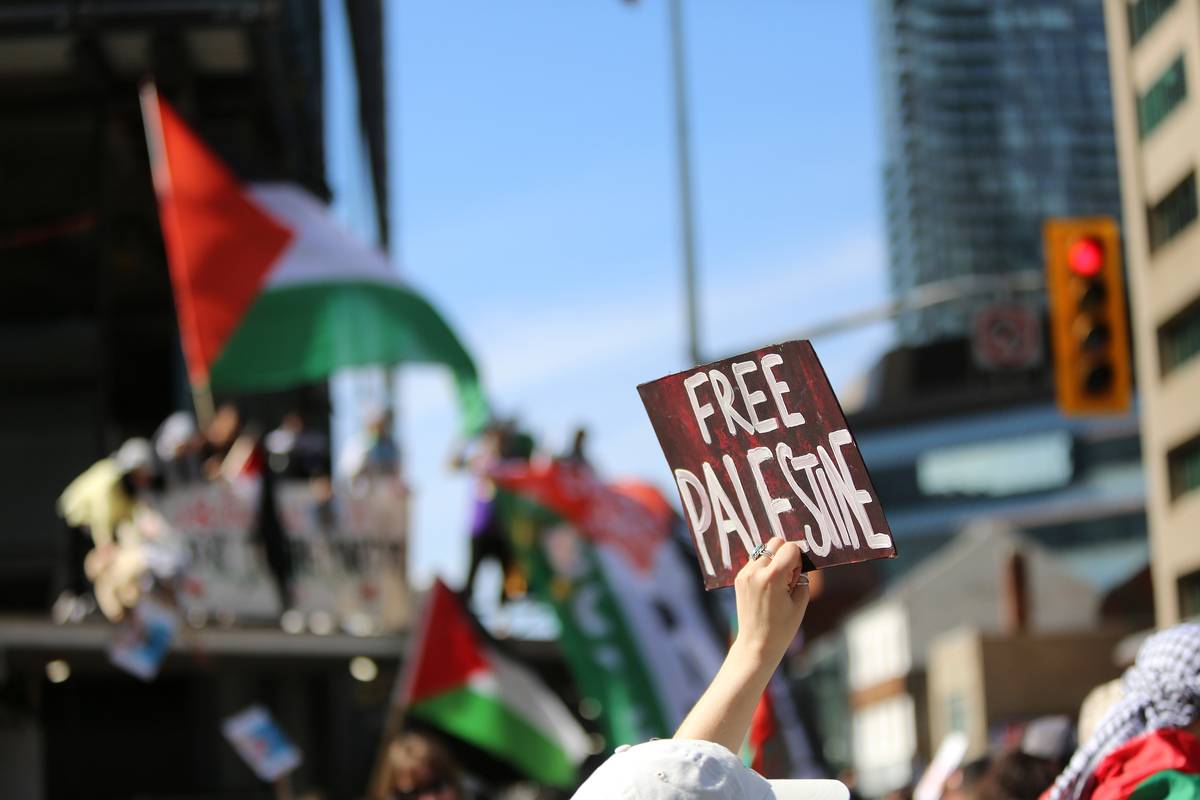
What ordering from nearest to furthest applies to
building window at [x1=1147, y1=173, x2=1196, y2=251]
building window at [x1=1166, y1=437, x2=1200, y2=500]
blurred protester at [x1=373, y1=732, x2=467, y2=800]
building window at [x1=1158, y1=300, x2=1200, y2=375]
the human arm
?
the human arm, blurred protester at [x1=373, y1=732, x2=467, y2=800], building window at [x1=1147, y1=173, x2=1196, y2=251], building window at [x1=1158, y1=300, x2=1200, y2=375], building window at [x1=1166, y1=437, x2=1200, y2=500]

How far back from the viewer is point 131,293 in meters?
25.9

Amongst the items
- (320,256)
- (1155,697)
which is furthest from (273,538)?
(1155,697)

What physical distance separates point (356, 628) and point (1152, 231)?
29674mm

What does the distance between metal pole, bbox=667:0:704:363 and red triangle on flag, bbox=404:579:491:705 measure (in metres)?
4.52

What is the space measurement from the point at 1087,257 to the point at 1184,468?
103ft

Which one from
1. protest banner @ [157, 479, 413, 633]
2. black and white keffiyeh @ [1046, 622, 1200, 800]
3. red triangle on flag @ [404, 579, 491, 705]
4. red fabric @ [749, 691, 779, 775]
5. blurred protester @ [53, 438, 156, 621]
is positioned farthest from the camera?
protest banner @ [157, 479, 413, 633]

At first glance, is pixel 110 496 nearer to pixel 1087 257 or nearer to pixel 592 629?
pixel 592 629

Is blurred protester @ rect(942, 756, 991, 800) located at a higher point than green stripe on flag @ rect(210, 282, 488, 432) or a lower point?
higher

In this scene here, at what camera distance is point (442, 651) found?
16.4 metres

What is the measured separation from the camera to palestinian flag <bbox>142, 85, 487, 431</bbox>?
1853 cm

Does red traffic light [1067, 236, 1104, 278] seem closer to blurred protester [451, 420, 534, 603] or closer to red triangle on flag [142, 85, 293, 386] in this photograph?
blurred protester [451, 420, 534, 603]

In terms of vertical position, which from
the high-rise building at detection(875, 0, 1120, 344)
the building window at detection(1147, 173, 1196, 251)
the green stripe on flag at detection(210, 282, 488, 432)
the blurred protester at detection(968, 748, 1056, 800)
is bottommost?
the high-rise building at detection(875, 0, 1120, 344)

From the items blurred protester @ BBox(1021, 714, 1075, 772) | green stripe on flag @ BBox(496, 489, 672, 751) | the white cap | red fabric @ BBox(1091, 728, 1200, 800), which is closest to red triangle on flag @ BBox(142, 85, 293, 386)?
green stripe on flag @ BBox(496, 489, 672, 751)

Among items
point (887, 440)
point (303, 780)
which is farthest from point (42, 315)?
point (887, 440)
